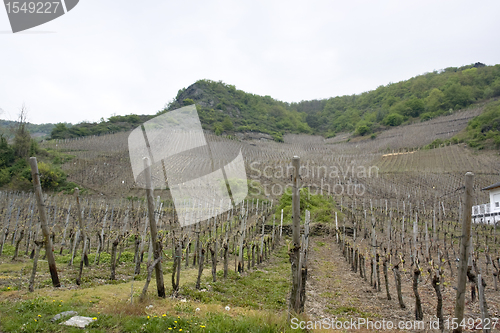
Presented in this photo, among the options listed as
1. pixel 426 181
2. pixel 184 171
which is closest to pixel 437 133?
pixel 426 181

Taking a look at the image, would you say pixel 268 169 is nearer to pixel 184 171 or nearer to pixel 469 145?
pixel 184 171

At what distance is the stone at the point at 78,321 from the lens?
14.5ft

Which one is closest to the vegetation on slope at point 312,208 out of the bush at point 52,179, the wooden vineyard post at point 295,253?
the wooden vineyard post at point 295,253

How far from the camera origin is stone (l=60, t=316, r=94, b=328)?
4429 mm

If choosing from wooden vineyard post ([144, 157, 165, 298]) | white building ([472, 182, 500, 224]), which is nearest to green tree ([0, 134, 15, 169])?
wooden vineyard post ([144, 157, 165, 298])

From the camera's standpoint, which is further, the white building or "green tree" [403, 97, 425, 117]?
"green tree" [403, 97, 425, 117]

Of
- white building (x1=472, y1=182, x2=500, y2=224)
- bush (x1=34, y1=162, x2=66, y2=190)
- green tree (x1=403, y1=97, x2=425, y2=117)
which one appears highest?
green tree (x1=403, y1=97, x2=425, y2=117)

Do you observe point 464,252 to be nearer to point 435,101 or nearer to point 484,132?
point 484,132

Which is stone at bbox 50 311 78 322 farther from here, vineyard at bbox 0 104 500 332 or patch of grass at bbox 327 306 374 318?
patch of grass at bbox 327 306 374 318

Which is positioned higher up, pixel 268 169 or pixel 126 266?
pixel 268 169

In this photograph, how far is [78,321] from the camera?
454 cm

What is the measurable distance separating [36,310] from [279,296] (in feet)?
16.5

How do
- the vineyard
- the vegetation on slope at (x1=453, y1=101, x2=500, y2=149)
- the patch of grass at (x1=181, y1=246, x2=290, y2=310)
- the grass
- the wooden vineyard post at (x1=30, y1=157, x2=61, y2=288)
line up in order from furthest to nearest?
the vegetation on slope at (x1=453, y1=101, x2=500, y2=149) → the patch of grass at (x1=181, y1=246, x2=290, y2=310) → the wooden vineyard post at (x1=30, y1=157, x2=61, y2=288) → the vineyard → the grass

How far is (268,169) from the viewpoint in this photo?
3825 centimetres
